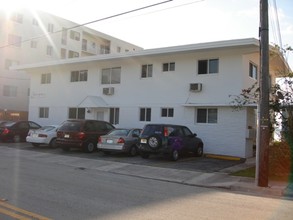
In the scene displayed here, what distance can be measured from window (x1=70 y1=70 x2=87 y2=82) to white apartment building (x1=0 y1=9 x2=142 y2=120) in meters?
12.7

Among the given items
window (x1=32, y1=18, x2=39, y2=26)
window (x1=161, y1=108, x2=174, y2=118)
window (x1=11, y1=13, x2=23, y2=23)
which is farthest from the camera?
window (x1=32, y1=18, x2=39, y2=26)

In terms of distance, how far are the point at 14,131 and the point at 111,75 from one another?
24.5ft

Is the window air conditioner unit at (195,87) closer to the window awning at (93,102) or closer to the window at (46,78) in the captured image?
the window awning at (93,102)

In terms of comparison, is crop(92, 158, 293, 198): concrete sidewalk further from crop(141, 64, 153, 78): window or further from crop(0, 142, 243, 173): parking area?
crop(141, 64, 153, 78): window

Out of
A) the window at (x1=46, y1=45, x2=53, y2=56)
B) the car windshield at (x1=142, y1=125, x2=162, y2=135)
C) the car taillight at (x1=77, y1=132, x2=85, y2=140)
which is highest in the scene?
the window at (x1=46, y1=45, x2=53, y2=56)

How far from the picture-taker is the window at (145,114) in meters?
22.7

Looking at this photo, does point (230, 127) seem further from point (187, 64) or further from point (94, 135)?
point (94, 135)

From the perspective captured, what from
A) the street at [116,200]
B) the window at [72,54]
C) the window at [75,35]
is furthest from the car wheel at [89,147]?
the window at [75,35]

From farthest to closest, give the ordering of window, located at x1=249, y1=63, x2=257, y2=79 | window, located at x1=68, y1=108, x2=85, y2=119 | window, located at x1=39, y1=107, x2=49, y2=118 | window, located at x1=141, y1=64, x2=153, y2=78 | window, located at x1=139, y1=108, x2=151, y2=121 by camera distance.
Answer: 1. window, located at x1=39, y1=107, x2=49, y2=118
2. window, located at x1=68, y1=108, x2=85, y2=119
3. window, located at x1=141, y1=64, x2=153, y2=78
4. window, located at x1=139, y1=108, x2=151, y2=121
5. window, located at x1=249, y1=63, x2=257, y2=79

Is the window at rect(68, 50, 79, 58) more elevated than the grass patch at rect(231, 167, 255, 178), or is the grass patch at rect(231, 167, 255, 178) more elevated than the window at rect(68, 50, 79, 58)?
the window at rect(68, 50, 79, 58)

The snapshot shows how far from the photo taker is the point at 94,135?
19672 millimetres

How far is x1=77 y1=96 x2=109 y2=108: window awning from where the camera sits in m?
24.8

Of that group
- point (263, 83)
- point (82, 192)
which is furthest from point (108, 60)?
point (82, 192)

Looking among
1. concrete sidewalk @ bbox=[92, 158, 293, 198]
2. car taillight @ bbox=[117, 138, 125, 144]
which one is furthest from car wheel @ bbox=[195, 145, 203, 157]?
car taillight @ bbox=[117, 138, 125, 144]
